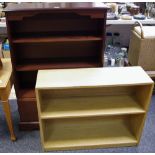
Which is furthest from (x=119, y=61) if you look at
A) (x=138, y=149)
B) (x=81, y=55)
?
(x=138, y=149)

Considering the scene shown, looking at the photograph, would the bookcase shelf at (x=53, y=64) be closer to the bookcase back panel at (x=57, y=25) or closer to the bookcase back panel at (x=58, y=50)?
the bookcase back panel at (x=58, y=50)

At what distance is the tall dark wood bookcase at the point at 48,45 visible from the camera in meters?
1.69

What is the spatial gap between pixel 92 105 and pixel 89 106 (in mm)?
31

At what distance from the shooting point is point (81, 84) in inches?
59.5

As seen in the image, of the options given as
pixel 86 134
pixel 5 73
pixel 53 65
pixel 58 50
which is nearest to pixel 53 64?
pixel 53 65

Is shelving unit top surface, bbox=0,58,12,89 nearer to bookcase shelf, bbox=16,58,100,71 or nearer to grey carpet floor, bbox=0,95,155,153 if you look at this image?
bookcase shelf, bbox=16,58,100,71

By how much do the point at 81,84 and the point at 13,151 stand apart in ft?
2.87

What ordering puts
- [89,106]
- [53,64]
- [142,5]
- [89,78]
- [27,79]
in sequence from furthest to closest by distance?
[142,5]
[27,79]
[53,64]
[89,106]
[89,78]

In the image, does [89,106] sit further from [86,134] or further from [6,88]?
[6,88]

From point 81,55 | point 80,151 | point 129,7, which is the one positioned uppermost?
point 129,7

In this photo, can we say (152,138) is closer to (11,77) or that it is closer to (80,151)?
(80,151)

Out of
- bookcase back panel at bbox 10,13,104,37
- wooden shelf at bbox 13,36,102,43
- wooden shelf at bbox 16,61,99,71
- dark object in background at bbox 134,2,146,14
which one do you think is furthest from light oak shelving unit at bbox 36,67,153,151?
dark object in background at bbox 134,2,146,14

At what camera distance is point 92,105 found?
1.76 m

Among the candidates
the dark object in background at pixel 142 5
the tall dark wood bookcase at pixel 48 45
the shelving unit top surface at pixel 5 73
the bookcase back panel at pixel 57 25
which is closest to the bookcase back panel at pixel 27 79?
the tall dark wood bookcase at pixel 48 45
